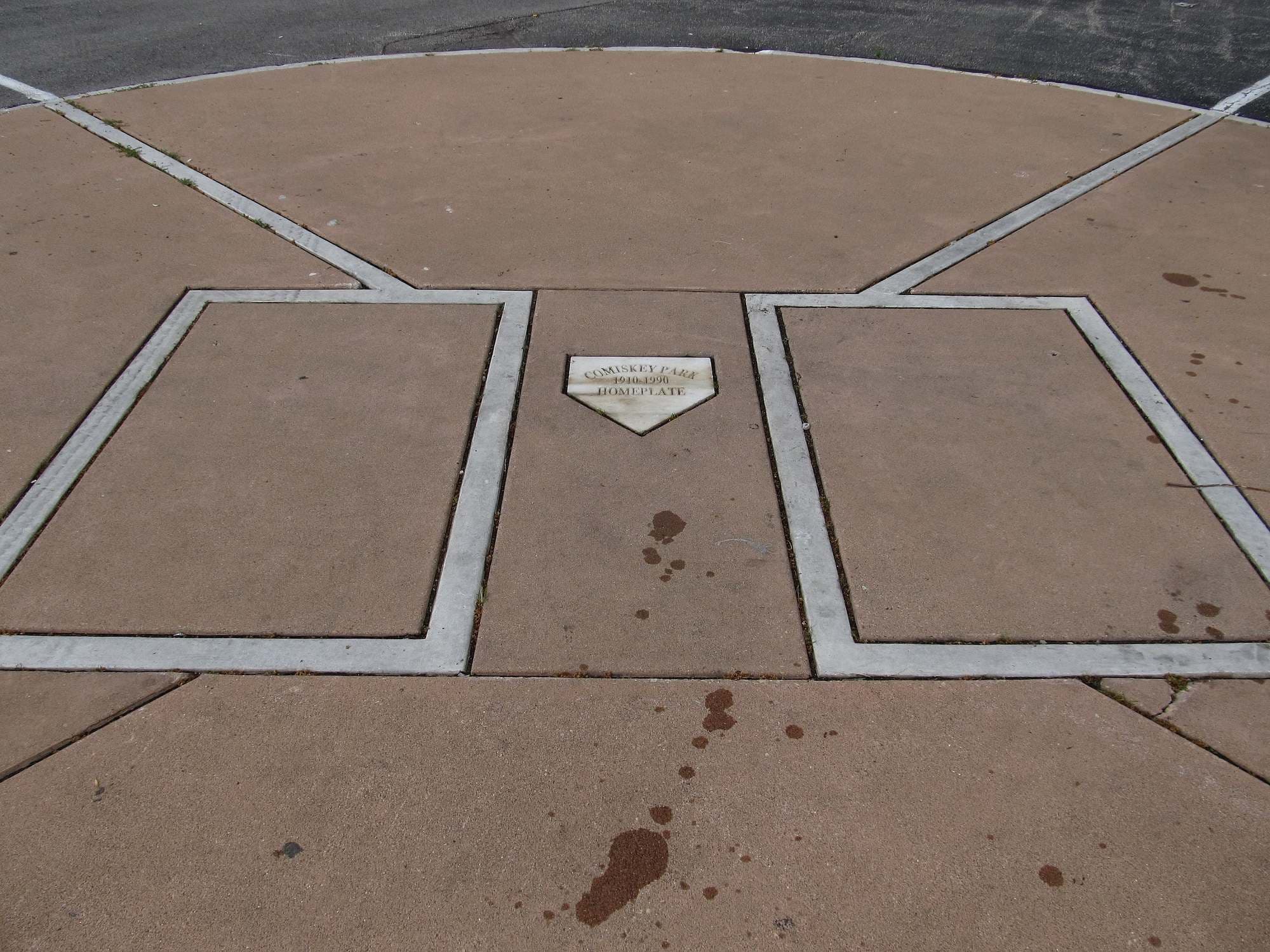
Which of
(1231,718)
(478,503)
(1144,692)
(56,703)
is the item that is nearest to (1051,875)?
(1144,692)

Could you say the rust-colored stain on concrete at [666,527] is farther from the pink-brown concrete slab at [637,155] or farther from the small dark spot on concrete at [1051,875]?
the pink-brown concrete slab at [637,155]

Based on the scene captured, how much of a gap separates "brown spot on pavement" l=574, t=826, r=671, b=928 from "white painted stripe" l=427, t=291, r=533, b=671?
0.90m

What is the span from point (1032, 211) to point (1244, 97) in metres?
3.96

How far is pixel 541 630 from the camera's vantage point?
3510mm

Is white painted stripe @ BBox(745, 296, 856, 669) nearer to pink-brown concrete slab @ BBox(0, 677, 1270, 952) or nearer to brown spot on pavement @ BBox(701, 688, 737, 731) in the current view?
pink-brown concrete slab @ BBox(0, 677, 1270, 952)

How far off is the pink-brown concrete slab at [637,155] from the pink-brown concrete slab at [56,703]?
9.90ft

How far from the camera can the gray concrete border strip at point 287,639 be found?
3.39 meters

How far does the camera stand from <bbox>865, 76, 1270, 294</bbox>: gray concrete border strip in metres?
5.66

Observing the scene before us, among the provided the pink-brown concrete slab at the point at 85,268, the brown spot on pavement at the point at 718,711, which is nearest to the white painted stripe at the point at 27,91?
the pink-brown concrete slab at the point at 85,268

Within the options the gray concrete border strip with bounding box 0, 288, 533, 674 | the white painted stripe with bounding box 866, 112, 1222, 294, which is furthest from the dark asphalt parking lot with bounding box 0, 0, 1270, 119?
the gray concrete border strip with bounding box 0, 288, 533, 674

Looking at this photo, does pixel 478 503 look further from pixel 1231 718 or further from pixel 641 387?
pixel 1231 718

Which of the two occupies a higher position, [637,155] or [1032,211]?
[1032,211]

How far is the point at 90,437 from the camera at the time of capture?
443 centimetres

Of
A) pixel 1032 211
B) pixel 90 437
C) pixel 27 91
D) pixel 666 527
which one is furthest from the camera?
pixel 27 91
